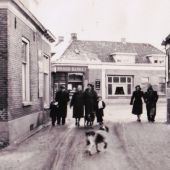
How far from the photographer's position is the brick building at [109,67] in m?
43.5

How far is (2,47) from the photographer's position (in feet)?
41.8

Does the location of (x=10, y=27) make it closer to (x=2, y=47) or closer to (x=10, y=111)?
(x=2, y=47)

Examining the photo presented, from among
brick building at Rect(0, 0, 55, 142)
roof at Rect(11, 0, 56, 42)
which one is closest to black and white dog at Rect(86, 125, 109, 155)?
brick building at Rect(0, 0, 55, 142)

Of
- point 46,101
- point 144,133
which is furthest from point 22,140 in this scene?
point 46,101

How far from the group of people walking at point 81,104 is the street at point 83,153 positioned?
2805 millimetres

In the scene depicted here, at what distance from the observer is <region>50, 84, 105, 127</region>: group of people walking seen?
18.1m

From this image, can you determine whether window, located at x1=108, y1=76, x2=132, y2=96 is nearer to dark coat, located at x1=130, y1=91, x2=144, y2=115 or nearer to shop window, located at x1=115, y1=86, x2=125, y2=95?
shop window, located at x1=115, y1=86, x2=125, y2=95

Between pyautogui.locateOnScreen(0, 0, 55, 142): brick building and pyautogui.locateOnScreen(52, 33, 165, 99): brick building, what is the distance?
24015 mm

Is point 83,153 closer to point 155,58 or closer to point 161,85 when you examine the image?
point 161,85

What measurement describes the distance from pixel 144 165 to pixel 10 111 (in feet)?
16.6

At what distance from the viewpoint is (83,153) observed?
11070 millimetres

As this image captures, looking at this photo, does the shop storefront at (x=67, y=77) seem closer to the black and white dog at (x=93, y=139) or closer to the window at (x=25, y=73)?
the window at (x=25, y=73)

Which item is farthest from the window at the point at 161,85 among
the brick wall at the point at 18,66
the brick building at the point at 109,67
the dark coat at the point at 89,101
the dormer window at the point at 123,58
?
Result: the brick wall at the point at 18,66

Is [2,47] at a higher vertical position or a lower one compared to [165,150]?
higher
